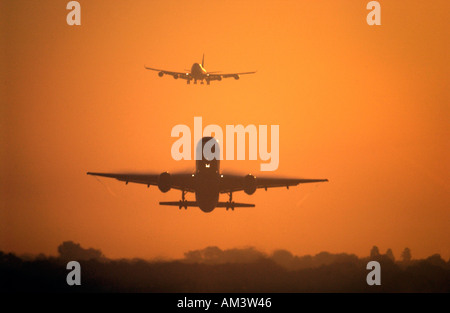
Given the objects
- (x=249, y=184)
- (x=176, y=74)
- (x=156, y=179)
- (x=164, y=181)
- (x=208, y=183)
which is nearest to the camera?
(x=164, y=181)

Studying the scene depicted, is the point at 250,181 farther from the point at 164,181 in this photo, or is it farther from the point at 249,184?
the point at 164,181

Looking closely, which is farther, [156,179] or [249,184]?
[156,179]

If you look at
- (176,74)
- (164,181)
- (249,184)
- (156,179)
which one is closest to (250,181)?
(249,184)

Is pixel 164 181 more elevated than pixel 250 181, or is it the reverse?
pixel 250 181

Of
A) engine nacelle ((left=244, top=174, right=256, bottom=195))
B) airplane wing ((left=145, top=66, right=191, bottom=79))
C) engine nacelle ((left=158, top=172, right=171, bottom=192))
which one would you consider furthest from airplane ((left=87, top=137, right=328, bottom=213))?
airplane wing ((left=145, top=66, right=191, bottom=79))

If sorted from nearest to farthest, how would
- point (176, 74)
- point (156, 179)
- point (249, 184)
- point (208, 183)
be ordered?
point (249, 184), point (208, 183), point (156, 179), point (176, 74)

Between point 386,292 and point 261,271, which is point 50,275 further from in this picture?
point 386,292

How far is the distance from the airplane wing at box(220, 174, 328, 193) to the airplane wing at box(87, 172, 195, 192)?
3.44 metres

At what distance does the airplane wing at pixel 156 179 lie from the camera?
9738 centimetres

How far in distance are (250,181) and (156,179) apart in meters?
11.8

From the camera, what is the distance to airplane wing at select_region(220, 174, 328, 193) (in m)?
95.4

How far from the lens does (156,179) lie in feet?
333

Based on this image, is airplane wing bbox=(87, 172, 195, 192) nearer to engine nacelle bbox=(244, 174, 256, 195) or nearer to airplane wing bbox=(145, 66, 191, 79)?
engine nacelle bbox=(244, 174, 256, 195)
